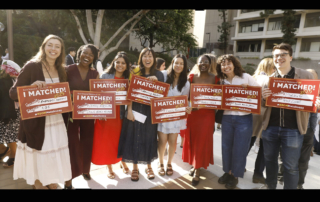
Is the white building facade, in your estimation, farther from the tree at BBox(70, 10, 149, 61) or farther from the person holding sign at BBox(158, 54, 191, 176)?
the person holding sign at BBox(158, 54, 191, 176)

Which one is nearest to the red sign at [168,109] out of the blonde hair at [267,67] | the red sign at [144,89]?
the red sign at [144,89]

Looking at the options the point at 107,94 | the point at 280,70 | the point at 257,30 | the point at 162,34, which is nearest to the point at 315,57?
the point at 257,30

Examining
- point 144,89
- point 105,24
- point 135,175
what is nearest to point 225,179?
point 135,175

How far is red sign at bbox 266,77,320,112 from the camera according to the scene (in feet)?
7.63

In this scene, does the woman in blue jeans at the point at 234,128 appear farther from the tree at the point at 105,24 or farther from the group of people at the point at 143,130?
the tree at the point at 105,24

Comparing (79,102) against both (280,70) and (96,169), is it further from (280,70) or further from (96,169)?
(280,70)

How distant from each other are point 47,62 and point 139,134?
171cm

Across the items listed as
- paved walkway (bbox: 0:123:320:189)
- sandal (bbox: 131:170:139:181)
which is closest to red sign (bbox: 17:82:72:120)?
paved walkway (bbox: 0:123:320:189)

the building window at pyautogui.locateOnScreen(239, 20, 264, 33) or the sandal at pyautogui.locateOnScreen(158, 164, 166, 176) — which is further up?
the building window at pyautogui.locateOnScreen(239, 20, 264, 33)

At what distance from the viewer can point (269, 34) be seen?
28281mm

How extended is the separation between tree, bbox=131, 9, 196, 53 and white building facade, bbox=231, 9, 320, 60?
52.3 ft

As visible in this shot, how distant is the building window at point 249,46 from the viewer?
30.7m

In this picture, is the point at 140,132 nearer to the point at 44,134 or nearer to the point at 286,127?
the point at 44,134

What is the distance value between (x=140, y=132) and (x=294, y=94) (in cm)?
230
